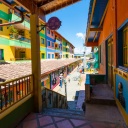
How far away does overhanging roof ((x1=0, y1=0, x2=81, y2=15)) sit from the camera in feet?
14.4

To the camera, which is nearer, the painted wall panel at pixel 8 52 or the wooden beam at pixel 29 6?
the wooden beam at pixel 29 6

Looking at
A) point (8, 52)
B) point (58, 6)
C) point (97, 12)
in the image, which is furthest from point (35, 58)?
point (8, 52)

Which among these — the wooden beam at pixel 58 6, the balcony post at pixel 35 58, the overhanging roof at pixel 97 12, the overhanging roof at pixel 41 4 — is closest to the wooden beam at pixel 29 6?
the overhanging roof at pixel 41 4

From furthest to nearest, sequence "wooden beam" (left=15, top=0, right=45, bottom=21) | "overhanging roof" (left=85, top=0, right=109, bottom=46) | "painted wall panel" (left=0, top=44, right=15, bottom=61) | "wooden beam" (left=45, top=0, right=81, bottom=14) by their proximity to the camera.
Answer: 1. "painted wall panel" (left=0, top=44, right=15, bottom=61)
2. "overhanging roof" (left=85, top=0, right=109, bottom=46)
3. "wooden beam" (left=45, top=0, right=81, bottom=14)
4. "wooden beam" (left=15, top=0, right=45, bottom=21)

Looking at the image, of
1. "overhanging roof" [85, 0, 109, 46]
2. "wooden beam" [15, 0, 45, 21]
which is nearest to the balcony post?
"wooden beam" [15, 0, 45, 21]

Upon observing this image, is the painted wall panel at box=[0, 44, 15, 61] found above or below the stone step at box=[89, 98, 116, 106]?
above

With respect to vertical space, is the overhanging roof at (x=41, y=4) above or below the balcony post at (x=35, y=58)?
above

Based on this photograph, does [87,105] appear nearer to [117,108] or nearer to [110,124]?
[117,108]

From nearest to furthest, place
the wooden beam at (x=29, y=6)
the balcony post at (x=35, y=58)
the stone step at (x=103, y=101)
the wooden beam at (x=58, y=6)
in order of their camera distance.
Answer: the wooden beam at (x=29, y=6)
the balcony post at (x=35, y=58)
the stone step at (x=103, y=101)
the wooden beam at (x=58, y=6)

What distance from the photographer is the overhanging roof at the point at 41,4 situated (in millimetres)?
4398

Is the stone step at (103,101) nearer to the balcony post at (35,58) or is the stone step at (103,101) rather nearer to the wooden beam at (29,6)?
the balcony post at (35,58)

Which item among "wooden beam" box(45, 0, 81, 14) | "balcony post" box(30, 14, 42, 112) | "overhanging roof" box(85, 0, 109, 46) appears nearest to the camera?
"balcony post" box(30, 14, 42, 112)

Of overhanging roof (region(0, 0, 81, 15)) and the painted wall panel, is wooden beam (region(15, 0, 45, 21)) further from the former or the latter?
the painted wall panel

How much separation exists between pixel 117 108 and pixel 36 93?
307 centimetres
